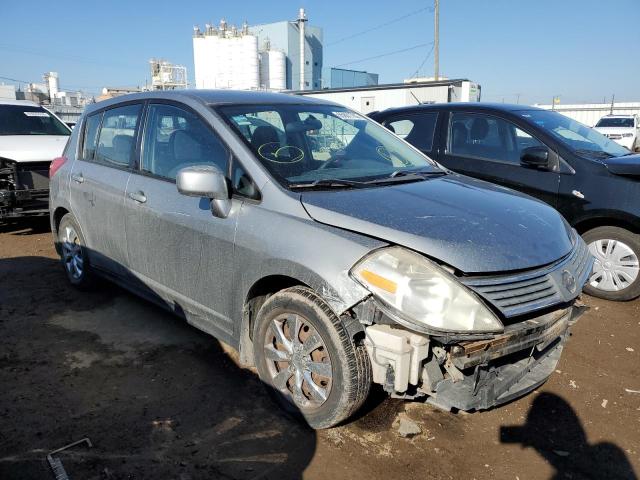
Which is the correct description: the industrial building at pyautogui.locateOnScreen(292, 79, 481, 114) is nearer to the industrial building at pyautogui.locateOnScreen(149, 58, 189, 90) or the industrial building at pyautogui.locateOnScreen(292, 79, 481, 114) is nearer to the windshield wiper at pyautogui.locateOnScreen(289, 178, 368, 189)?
the windshield wiper at pyautogui.locateOnScreen(289, 178, 368, 189)

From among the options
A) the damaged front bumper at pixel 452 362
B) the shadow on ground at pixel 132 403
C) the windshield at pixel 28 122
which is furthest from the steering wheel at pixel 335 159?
the windshield at pixel 28 122

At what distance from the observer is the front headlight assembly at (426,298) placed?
2189mm

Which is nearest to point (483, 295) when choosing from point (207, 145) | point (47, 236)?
point (207, 145)

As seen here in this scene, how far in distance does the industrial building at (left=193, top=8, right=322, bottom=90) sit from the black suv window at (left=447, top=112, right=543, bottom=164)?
32278 millimetres

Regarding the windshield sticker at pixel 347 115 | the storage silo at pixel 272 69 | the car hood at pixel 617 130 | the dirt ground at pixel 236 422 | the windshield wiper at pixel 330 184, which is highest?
the storage silo at pixel 272 69

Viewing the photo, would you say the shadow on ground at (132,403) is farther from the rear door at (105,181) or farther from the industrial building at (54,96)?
the industrial building at (54,96)

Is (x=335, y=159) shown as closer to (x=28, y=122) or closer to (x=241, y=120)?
(x=241, y=120)

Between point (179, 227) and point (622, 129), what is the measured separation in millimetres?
22416

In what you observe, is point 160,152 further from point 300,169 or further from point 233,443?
point 233,443

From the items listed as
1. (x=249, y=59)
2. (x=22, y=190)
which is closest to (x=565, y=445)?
(x=22, y=190)

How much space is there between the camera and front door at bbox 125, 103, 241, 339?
10.1ft

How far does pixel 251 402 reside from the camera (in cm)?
305

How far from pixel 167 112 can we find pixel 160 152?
29 centimetres

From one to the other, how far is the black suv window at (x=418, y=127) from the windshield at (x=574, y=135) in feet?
3.22
